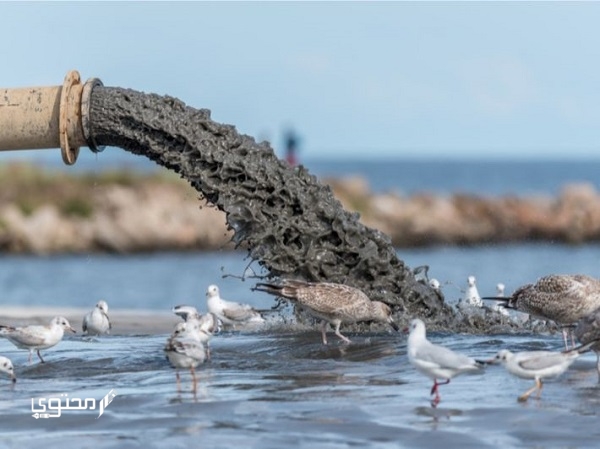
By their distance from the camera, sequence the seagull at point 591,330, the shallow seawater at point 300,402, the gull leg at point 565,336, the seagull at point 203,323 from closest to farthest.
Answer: the shallow seawater at point 300,402
the seagull at point 591,330
the seagull at point 203,323
the gull leg at point 565,336

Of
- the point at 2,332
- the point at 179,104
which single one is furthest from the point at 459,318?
the point at 2,332

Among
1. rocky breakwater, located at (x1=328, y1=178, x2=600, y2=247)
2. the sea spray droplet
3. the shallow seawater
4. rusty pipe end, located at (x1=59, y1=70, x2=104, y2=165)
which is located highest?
rocky breakwater, located at (x1=328, y1=178, x2=600, y2=247)

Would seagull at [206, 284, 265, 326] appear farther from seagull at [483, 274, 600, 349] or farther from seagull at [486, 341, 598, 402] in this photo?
seagull at [486, 341, 598, 402]

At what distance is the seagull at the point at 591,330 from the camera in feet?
38.0

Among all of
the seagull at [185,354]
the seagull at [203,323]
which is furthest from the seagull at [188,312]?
the seagull at [185,354]

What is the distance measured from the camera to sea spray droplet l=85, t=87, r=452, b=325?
14672 millimetres

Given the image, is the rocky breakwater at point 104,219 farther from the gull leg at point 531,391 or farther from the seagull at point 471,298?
the gull leg at point 531,391

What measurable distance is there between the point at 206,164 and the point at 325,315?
6.66 feet

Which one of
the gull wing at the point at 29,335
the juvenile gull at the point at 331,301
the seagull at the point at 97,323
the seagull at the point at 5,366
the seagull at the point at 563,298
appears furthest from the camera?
the seagull at the point at 97,323

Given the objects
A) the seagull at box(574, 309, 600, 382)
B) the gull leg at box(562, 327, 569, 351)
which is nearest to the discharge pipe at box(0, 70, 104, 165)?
the gull leg at box(562, 327, 569, 351)

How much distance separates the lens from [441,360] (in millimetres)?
10734

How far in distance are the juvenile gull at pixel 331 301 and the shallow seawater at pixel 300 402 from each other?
30 cm

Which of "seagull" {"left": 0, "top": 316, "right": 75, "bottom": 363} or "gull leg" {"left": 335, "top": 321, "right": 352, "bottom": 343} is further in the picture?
"gull leg" {"left": 335, "top": 321, "right": 352, "bottom": 343}

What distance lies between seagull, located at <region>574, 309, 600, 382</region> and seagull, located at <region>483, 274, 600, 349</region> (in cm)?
161
